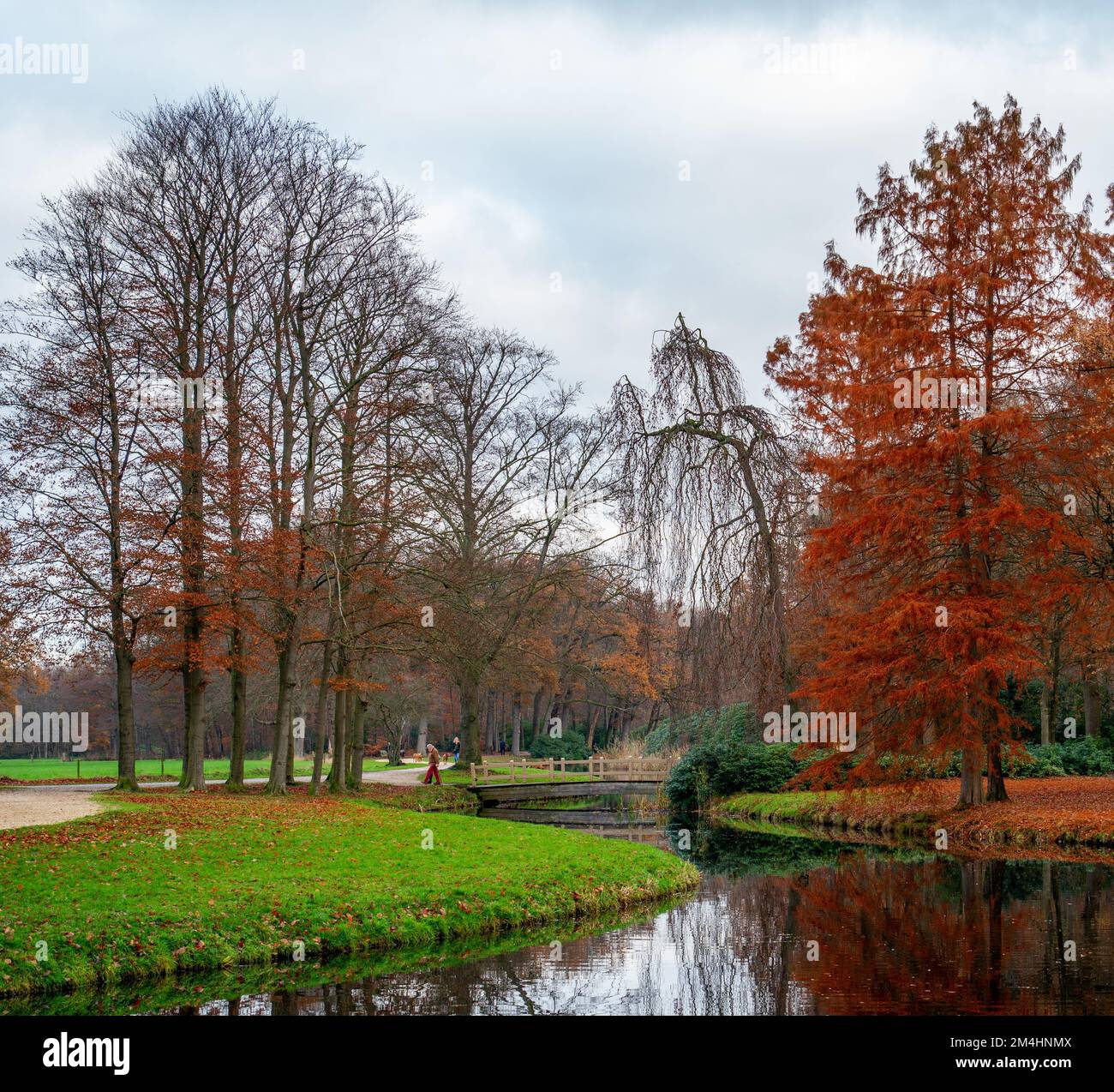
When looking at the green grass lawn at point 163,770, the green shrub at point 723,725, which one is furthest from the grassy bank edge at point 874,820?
the green grass lawn at point 163,770

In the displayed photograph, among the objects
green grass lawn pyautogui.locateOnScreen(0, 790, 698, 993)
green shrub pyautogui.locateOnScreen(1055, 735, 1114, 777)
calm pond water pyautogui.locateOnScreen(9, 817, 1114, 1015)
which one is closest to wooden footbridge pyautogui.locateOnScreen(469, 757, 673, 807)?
green shrub pyautogui.locateOnScreen(1055, 735, 1114, 777)

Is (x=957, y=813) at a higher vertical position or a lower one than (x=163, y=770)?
higher

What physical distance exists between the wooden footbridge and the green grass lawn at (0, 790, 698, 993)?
1398 cm

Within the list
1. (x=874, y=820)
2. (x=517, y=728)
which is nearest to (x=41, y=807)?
(x=874, y=820)

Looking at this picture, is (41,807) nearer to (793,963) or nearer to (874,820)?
(793,963)

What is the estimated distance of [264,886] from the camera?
11.8 meters

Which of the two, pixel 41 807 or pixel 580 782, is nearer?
pixel 41 807

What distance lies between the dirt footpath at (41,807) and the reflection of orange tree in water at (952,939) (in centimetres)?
1139

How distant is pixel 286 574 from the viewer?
2309 centimetres

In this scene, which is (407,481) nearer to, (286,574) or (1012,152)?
(286,574)

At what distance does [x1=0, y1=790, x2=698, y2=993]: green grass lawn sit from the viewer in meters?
9.55

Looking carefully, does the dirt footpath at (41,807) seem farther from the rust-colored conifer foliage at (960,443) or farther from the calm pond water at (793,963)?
the rust-colored conifer foliage at (960,443)

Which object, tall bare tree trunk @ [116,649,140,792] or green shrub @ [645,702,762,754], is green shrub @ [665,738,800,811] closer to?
green shrub @ [645,702,762,754]

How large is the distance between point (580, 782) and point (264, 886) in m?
23.2
